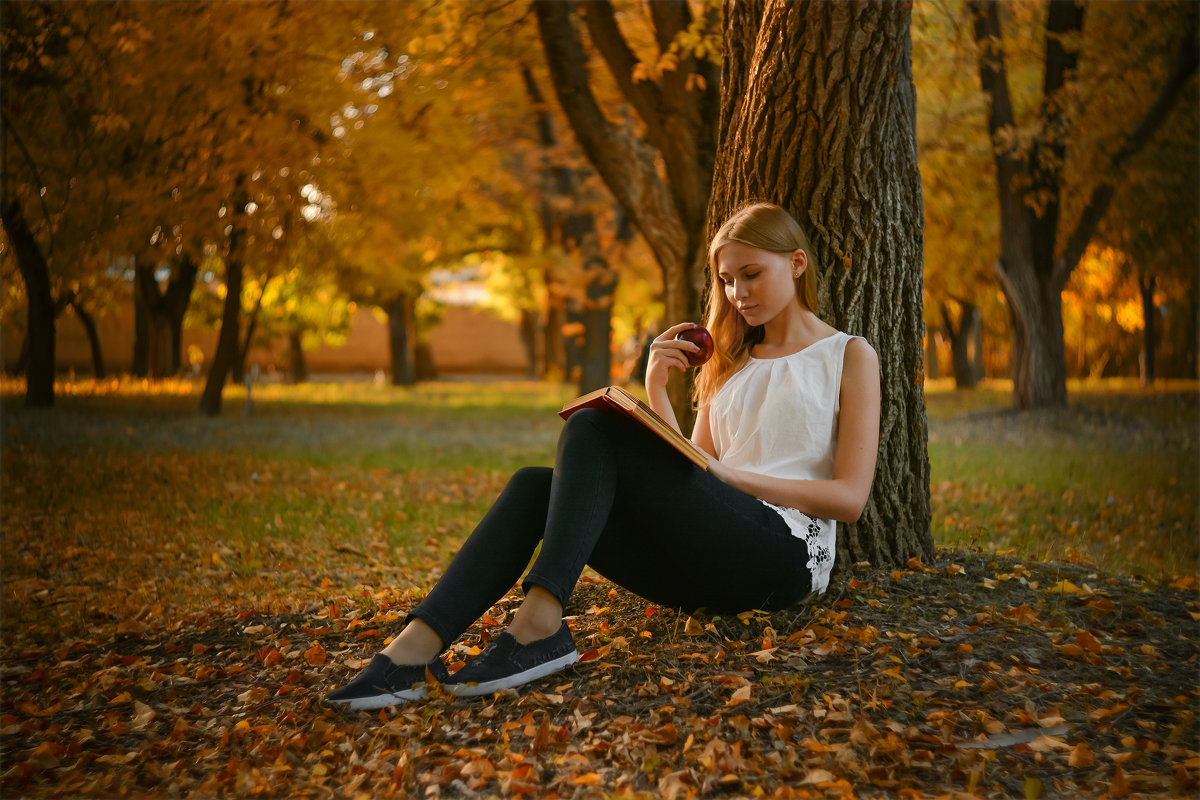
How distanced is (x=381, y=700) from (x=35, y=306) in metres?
7.18

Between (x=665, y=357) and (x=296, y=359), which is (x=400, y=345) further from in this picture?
(x=665, y=357)

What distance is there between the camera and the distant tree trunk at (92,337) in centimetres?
891

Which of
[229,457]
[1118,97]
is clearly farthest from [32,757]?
[1118,97]

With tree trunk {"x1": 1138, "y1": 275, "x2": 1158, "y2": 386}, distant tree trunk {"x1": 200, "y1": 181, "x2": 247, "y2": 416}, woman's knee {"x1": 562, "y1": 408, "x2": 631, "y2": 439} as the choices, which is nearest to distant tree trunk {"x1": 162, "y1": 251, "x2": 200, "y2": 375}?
distant tree trunk {"x1": 200, "y1": 181, "x2": 247, "y2": 416}

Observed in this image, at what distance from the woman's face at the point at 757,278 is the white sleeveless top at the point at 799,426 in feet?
0.63

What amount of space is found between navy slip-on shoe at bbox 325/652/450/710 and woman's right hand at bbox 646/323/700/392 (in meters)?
1.32

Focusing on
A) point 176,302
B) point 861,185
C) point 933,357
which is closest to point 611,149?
point 861,185

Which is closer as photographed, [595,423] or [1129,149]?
[595,423]

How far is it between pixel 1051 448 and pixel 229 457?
362 inches

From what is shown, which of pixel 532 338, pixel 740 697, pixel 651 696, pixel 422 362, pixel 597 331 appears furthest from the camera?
pixel 532 338

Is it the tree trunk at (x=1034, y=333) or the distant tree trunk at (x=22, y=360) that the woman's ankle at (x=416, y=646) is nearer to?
the distant tree trunk at (x=22, y=360)

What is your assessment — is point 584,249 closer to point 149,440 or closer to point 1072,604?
point 149,440

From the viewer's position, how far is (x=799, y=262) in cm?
333

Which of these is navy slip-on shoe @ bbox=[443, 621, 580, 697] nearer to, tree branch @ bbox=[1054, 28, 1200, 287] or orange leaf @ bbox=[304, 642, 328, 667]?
orange leaf @ bbox=[304, 642, 328, 667]
